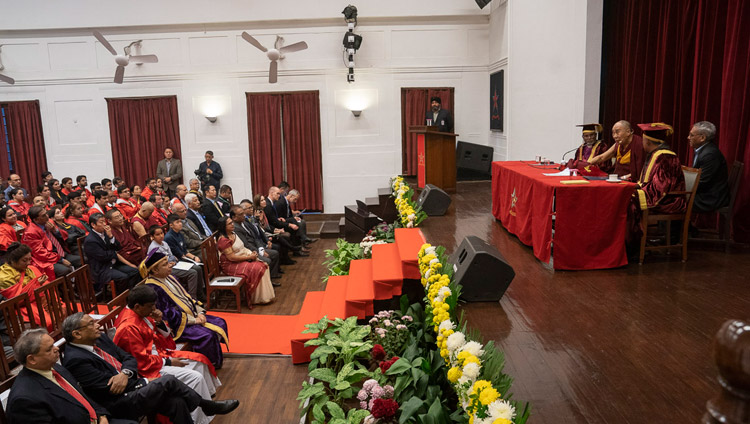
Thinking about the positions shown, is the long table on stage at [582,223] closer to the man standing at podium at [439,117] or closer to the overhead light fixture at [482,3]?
the man standing at podium at [439,117]

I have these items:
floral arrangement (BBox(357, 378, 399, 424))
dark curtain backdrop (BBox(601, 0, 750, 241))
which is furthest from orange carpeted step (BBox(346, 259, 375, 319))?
dark curtain backdrop (BBox(601, 0, 750, 241))

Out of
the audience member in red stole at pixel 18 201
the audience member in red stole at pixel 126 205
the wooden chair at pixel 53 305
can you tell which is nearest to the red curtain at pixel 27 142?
the audience member in red stole at pixel 18 201

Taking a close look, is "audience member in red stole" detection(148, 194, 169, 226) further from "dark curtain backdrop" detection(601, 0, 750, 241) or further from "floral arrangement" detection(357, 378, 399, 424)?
"dark curtain backdrop" detection(601, 0, 750, 241)

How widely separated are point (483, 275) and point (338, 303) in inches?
66.0

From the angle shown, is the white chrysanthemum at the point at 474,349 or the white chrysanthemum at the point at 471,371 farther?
the white chrysanthemum at the point at 474,349

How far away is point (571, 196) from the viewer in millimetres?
3758

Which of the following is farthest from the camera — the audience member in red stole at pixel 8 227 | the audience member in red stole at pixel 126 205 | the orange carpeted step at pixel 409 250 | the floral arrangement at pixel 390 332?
the audience member in red stole at pixel 126 205

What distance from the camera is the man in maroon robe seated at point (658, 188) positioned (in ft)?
12.6

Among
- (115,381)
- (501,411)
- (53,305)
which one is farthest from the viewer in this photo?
(53,305)

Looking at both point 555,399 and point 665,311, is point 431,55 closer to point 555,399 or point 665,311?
point 665,311

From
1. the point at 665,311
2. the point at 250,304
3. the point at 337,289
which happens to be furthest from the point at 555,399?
the point at 250,304

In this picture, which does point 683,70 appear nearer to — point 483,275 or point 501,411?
point 483,275

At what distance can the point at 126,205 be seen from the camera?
24.8ft

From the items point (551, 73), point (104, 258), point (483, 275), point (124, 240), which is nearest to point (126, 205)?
point (124, 240)
